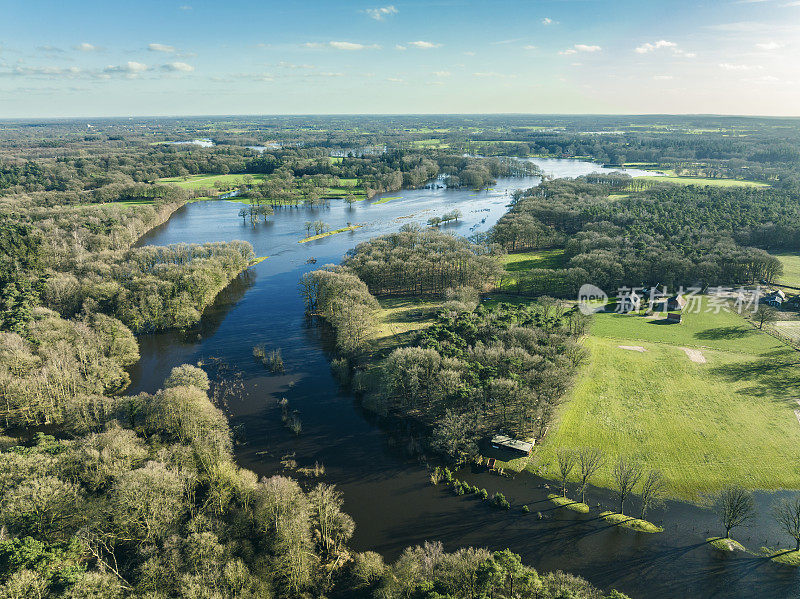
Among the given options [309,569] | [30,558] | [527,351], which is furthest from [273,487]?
[527,351]

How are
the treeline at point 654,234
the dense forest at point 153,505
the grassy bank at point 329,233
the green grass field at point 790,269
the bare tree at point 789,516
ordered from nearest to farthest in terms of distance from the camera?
the dense forest at point 153,505
the bare tree at point 789,516
the treeline at point 654,234
the green grass field at point 790,269
the grassy bank at point 329,233

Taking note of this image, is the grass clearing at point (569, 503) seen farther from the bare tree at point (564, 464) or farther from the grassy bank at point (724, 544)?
the grassy bank at point (724, 544)

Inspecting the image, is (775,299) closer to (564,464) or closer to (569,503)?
(564,464)

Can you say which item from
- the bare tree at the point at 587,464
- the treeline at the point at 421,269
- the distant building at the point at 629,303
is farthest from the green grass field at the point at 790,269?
the bare tree at the point at 587,464

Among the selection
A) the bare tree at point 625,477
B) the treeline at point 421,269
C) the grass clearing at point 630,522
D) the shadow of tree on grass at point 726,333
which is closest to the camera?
the grass clearing at point 630,522

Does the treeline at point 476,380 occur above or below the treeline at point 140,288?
below

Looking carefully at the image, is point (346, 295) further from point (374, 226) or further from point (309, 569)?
point (374, 226)
